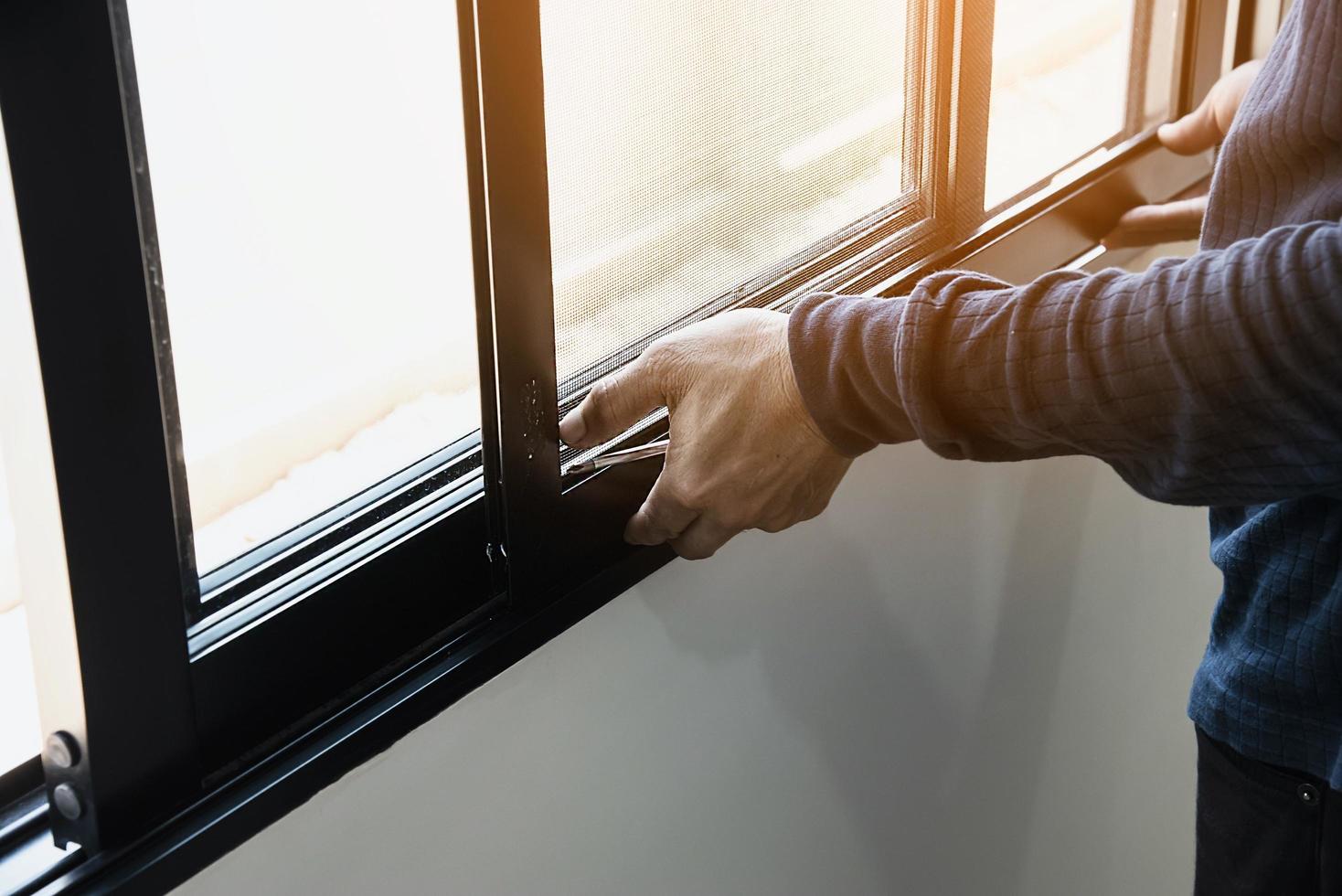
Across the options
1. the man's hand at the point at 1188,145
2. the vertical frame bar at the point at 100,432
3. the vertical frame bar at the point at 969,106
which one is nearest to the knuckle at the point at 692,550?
the vertical frame bar at the point at 100,432

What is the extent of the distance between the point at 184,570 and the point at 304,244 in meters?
0.19

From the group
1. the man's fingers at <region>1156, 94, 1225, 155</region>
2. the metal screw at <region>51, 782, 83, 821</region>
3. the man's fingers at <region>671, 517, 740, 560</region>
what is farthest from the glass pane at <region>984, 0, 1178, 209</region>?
the metal screw at <region>51, 782, 83, 821</region>

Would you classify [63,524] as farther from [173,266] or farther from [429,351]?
[429,351]

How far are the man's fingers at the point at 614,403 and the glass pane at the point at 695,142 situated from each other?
3cm

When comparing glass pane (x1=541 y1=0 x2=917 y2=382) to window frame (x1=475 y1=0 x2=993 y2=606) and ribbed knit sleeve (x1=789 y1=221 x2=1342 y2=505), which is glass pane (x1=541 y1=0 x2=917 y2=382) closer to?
window frame (x1=475 y1=0 x2=993 y2=606)

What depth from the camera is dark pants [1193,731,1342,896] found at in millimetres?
785

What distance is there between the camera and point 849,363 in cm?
71

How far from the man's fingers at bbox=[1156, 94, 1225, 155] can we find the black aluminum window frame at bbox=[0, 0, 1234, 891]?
675 millimetres

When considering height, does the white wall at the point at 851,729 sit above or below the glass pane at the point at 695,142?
below

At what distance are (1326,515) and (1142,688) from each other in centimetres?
90

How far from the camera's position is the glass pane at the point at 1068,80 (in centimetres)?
113

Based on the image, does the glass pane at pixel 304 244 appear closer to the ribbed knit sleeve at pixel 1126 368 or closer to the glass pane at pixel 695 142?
the glass pane at pixel 695 142

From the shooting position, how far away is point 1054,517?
1.32 m

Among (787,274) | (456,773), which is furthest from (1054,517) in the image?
(456,773)
